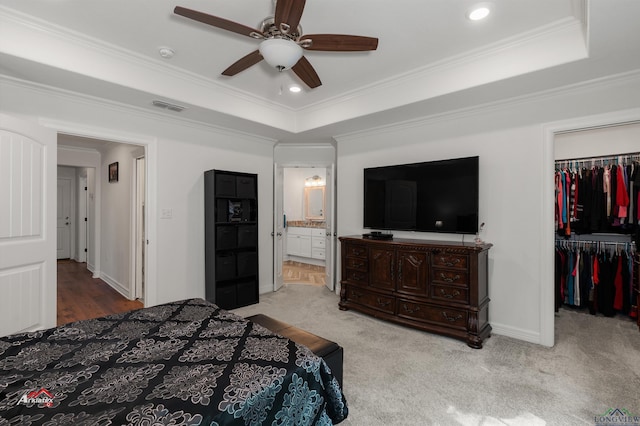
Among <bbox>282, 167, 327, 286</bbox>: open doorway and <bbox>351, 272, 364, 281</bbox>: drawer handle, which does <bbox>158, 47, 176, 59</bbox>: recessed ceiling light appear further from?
<bbox>282, 167, 327, 286</bbox>: open doorway

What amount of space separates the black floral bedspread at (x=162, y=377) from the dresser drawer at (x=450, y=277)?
1952 millimetres

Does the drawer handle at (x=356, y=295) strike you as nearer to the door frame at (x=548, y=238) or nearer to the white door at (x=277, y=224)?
the white door at (x=277, y=224)

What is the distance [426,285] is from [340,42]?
7.91 feet

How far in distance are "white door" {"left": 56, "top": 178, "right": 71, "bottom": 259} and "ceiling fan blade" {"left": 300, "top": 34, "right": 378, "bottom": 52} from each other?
8.36 metres

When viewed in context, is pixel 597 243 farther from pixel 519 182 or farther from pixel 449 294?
pixel 449 294

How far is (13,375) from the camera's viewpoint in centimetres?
127

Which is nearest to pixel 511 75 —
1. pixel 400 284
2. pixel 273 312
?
pixel 400 284

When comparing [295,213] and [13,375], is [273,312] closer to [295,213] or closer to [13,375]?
[13,375]

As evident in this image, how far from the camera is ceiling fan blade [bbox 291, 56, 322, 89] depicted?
2.27m

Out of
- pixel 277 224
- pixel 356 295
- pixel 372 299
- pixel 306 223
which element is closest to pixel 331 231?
pixel 277 224

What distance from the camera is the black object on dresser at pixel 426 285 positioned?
2961 mm

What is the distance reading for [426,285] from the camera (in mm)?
3205

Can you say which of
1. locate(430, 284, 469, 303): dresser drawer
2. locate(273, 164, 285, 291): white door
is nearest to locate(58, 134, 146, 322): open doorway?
locate(273, 164, 285, 291): white door

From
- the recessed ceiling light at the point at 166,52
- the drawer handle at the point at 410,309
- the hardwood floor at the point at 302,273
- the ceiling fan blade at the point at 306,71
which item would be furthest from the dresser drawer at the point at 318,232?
the recessed ceiling light at the point at 166,52
